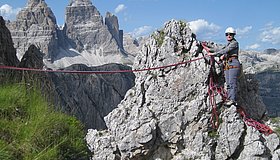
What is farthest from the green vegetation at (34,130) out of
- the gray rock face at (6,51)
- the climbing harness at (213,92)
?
the gray rock face at (6,51)

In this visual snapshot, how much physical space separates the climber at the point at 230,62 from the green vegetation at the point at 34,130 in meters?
5.53

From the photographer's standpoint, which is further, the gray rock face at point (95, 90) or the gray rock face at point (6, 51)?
the gray rock face at point (95, 90)

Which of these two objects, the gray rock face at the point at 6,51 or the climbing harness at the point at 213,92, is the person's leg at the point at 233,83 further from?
the gray rock face at the point at 6,51

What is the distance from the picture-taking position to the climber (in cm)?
1211

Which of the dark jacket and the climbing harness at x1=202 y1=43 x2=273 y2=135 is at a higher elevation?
the dark jacket

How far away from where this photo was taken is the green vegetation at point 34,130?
7.73 metres

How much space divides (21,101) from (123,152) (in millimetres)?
4829

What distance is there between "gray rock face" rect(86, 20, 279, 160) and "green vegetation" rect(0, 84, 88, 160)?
2.51 metres

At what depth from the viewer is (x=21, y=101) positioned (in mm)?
8875

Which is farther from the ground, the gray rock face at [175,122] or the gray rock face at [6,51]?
the gray rock face at [6,51]

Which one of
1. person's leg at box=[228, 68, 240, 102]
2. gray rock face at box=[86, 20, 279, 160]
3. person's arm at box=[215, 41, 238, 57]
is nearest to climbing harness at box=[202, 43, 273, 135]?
gray rock face at box=[86, 20, 279, 160]

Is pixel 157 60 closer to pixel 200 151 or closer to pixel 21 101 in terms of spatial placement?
pixel 200 151

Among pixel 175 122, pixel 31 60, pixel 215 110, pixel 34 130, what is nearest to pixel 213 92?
pixel 215 110

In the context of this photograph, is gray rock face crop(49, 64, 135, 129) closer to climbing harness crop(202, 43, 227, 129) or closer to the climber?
climbing harness crop(202, 43, 227, 129)
